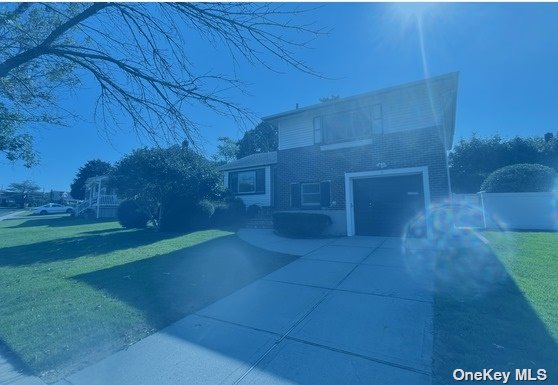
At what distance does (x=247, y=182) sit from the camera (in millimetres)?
17969

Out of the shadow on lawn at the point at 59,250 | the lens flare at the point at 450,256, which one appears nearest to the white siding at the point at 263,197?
the shadow on lawn at the point at 59,250

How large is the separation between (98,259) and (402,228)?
1057cm

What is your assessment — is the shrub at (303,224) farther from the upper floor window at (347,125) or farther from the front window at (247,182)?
the front window at (247,182)

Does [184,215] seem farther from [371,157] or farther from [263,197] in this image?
[371,157]

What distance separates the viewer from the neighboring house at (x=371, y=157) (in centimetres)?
981

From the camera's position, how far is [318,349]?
2.77 metres

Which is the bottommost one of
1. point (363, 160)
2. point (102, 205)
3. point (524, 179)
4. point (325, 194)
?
point (102, 205)

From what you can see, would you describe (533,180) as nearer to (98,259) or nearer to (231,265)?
(231,265)

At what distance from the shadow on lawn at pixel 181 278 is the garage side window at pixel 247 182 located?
956 cm

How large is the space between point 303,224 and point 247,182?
8.23 m

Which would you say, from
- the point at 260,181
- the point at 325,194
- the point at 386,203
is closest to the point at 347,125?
the point at 325,194

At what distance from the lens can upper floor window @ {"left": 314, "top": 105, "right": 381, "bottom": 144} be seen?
11.0 meters

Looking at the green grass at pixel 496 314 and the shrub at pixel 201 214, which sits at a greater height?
the shrub at pixel 201 214

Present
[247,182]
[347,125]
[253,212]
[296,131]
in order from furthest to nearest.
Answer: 1. [247,182]
2. [253,212]
3. [296,131]
4. [347,125]
